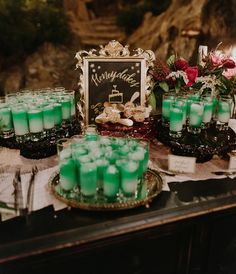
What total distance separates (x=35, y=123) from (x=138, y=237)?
2.68 ft

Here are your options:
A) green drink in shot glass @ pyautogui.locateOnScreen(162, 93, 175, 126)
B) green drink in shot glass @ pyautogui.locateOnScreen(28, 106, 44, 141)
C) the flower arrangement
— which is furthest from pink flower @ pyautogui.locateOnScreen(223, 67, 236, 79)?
green drink in shot glass @ pyautogui.locateOnScreen(28, 106, 44, 141)

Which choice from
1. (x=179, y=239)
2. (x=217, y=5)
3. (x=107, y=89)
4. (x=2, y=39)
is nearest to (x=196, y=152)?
(x=179, y=239)

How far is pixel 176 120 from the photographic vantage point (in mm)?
1634

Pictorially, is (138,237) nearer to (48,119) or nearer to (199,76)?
(48,119)

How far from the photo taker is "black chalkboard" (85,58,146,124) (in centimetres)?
185

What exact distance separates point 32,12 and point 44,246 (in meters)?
3.80

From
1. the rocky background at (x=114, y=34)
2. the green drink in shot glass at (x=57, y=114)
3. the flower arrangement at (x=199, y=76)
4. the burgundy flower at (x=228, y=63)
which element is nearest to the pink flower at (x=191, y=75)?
the flower arrangement at (x=199, y=76)

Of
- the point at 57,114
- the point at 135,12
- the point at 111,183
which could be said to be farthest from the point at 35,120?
the point at 135,12

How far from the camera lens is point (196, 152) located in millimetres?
1529

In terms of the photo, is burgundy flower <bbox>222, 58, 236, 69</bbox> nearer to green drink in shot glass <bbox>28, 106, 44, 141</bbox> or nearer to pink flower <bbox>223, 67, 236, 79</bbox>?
pink flower <bbox>223, 67, 236, 79</bbox>

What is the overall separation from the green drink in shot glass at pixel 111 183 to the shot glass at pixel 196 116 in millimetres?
673

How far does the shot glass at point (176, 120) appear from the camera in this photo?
1622 mm

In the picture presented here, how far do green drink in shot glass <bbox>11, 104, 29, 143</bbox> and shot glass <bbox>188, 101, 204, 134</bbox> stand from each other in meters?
0.89

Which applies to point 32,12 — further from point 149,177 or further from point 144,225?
point 144,225
